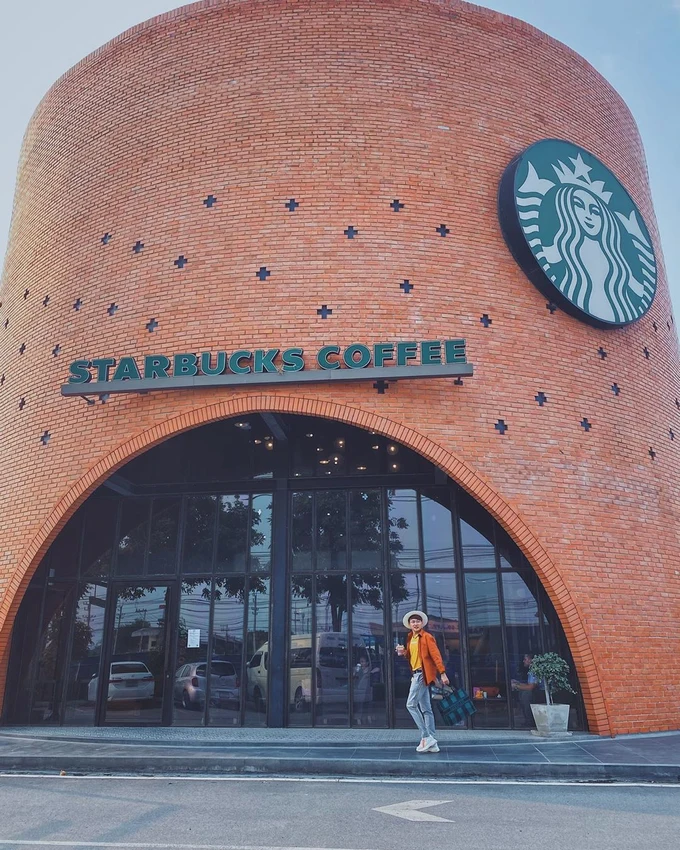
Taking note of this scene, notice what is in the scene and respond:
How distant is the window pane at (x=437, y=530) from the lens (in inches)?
528

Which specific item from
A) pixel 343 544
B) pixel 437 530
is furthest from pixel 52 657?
pixel 437 530

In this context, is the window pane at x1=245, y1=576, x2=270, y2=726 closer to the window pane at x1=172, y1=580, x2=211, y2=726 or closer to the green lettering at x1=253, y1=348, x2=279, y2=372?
the window pane at x1=172, y1=580, x2=211, y2=726

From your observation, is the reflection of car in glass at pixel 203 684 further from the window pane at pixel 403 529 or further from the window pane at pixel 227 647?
the window pane at pixel 403 529

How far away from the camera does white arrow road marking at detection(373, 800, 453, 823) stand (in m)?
6.43

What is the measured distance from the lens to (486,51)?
15.5 metres

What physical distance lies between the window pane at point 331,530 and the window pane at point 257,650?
1276 millimetres

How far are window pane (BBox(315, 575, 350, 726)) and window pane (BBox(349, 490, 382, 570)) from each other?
22.1 inches

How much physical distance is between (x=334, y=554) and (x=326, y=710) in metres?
2.91

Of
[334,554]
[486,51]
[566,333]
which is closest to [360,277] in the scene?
[566,333]

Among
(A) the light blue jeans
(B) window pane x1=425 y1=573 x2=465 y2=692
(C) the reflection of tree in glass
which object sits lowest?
(A) the light blue jeans

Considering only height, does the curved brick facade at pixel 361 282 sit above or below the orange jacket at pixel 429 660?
above

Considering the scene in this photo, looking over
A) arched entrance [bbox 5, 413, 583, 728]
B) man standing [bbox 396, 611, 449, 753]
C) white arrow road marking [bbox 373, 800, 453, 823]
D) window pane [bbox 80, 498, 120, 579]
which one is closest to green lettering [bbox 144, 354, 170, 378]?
arched entrance [bbox 5, 413, 583, 728]

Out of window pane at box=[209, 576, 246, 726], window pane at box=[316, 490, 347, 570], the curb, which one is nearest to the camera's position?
the curb

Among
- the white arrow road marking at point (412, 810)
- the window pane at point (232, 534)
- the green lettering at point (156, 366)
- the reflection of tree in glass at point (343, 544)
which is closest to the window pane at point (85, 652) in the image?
the window pane at point (232, 534)
